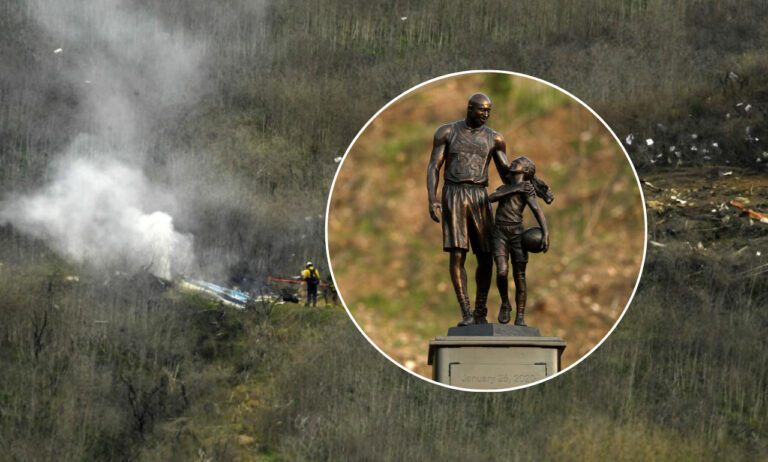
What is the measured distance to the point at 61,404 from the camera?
1239 inches

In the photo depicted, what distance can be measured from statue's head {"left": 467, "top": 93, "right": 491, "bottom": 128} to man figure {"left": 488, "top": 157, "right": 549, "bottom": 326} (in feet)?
1.86

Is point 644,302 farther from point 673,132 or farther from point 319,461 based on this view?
point 319,461

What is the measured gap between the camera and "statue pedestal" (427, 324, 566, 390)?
12.3 m

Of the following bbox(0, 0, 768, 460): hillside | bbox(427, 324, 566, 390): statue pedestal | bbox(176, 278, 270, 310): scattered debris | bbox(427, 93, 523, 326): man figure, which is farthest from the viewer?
bbox(176, 278, 270, 310): scattered debris

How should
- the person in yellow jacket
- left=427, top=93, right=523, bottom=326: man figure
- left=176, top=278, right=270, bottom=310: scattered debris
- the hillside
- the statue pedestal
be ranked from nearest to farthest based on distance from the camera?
the statue pedestal, left=427, top=93, right=523, bottom=326: man figure, the hillside, the person in yellow jacket, left=176, top=278, right=270, bottom=310: scattered debris

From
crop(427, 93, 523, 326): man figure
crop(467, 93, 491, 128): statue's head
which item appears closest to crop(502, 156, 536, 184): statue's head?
crop(427, 93, 523, 326): man figure

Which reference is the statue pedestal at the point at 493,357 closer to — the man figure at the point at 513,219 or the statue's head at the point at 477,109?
the man figure at the point at 513,219

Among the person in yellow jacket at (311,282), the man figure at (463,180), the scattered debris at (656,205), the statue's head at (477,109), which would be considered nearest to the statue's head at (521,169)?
the man figure at (463,180)

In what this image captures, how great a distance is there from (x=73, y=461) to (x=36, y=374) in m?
3.12

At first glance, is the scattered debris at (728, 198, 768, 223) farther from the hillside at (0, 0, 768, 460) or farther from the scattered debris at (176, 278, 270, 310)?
the scattered debris at (176, 278, 270, 310)

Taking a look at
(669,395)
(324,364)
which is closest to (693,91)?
(669,395)

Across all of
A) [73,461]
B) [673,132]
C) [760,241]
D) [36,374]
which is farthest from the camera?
[673,132]

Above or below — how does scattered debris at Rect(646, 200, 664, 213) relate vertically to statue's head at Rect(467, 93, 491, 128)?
above

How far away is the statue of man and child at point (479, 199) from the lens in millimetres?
12523
